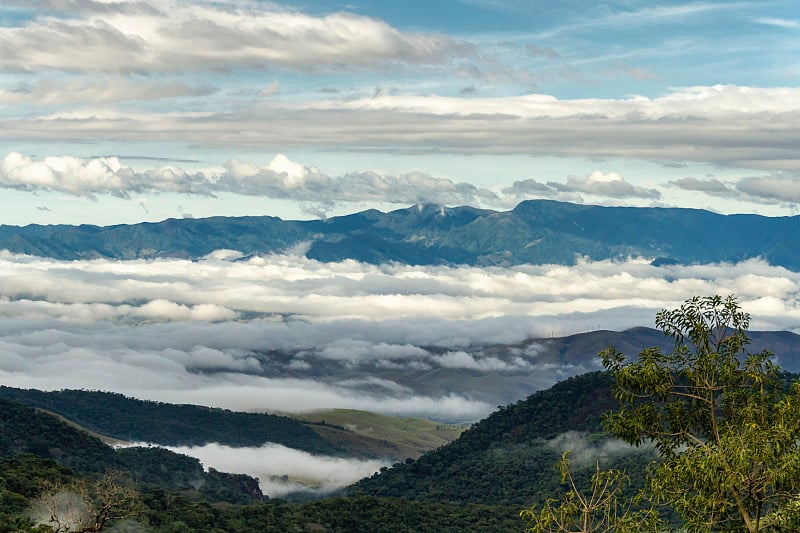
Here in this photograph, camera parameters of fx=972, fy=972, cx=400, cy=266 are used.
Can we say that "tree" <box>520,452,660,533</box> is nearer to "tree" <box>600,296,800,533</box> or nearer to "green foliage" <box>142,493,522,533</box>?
"tree" <box>600,296,800,533</box>

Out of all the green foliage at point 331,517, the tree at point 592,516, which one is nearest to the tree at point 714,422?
the tree at point 592,516

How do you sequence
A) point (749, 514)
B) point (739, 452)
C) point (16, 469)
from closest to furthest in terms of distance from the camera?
point (739, 452), point (749, 514), point (16, 469)

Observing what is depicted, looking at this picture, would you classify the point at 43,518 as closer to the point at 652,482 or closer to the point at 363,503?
the point at 363,503

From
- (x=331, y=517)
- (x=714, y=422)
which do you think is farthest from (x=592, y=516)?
(x=331, y=517)

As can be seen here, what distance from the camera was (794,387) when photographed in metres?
41.1

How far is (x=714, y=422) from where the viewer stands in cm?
4097

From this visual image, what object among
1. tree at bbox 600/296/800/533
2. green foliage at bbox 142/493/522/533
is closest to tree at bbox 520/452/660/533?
tree at bbox 600/296/800/533

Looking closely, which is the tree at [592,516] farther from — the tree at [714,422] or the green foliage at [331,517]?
the green foliage at [331,517]

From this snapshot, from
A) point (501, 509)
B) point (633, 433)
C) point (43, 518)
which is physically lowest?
point (501, 509)

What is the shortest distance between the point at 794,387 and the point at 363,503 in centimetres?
15518

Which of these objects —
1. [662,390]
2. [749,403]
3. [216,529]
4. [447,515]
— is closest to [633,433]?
[662,390]

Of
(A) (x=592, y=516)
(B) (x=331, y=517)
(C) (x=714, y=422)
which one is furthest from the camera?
(B) (x=331, y=517)

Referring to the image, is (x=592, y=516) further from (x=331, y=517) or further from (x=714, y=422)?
(x=331, y=517)

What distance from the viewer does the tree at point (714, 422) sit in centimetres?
3750
